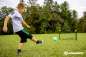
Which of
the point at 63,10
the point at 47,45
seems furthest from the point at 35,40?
the point at 63,10

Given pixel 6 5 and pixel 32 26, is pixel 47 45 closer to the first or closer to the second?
pixel 32 26

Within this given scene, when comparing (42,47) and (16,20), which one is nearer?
(16,20)

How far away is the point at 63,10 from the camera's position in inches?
381

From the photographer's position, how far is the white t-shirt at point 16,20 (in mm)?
9448

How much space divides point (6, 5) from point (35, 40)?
1038 mm

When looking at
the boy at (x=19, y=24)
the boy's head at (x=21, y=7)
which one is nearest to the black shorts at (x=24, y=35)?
the boy at (x=19, y=24)

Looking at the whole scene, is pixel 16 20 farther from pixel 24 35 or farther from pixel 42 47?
pixel 42 47

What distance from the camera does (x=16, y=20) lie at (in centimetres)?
948

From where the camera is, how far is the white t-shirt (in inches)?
372

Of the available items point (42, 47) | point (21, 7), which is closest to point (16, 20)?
point (21, 7)

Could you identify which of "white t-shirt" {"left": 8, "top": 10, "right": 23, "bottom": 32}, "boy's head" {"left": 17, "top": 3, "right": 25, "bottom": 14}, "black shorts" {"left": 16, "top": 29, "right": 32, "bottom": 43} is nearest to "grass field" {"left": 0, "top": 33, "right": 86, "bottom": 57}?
"black shorts" {"left": 16, "top": 29, "right": 32, "bottom": 43}

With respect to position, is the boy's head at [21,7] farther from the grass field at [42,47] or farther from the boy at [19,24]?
the grass field at [42,47]

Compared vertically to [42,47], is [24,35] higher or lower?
higher

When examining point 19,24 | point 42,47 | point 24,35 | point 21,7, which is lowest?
point 42,47
